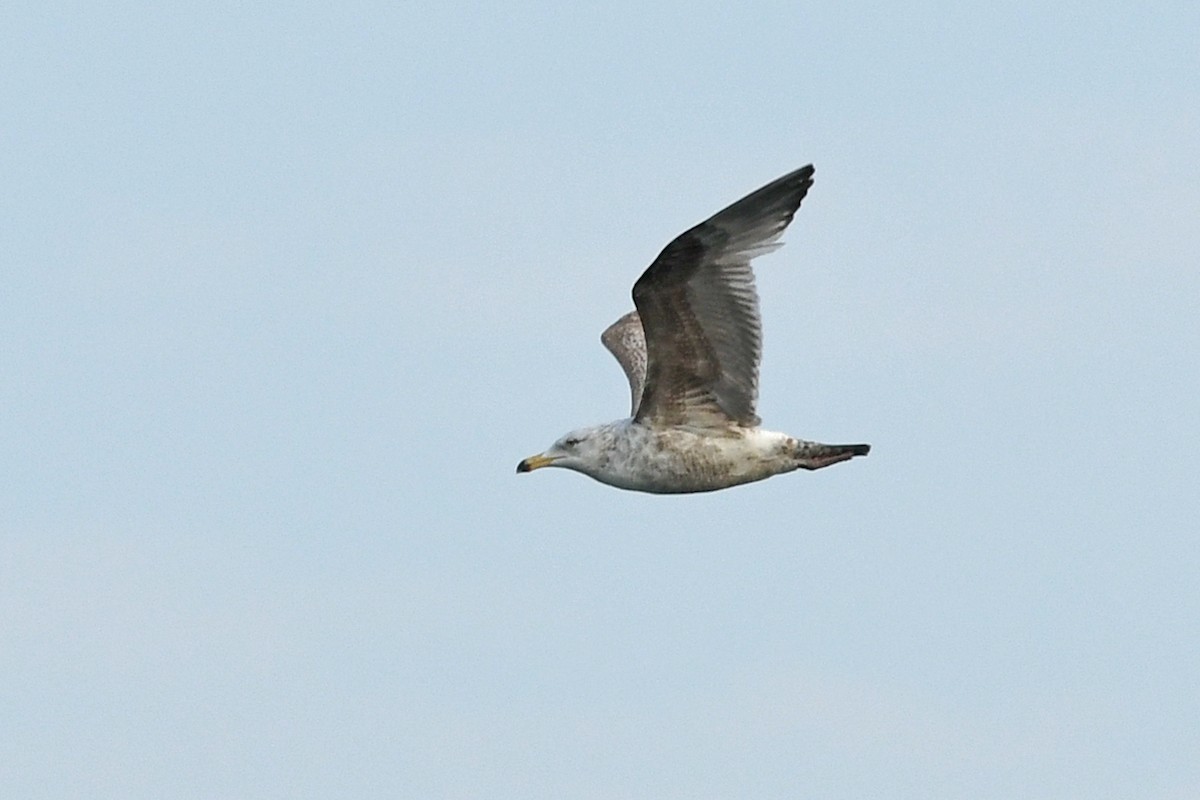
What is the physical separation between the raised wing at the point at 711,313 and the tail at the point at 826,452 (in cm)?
76

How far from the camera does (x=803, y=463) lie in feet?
95.1

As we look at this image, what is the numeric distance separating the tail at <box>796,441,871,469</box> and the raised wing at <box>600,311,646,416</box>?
4.08 meters

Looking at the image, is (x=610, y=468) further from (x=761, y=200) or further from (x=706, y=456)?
(x=761, y=200)

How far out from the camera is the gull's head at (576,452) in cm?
2891

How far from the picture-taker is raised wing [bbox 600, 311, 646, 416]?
3309 centimetres

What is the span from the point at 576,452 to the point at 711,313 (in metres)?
2.75

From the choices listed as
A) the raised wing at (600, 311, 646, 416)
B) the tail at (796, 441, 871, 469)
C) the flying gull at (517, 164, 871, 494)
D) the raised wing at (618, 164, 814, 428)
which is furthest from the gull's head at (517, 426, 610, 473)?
the raised wing at (600, 311, 646, 416)

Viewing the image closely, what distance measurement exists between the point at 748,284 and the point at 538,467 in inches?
152

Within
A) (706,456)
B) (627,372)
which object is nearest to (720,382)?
(706,456)

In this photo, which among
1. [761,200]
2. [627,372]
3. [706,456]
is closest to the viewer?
[761,200]

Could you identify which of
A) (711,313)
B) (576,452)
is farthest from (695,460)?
(711,313)

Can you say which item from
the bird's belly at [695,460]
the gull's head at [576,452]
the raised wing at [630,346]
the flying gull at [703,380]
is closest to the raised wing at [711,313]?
the flying gull at [703,380]

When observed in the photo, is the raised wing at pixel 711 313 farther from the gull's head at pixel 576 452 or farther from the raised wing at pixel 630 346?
the raised wing at pixel 630 346

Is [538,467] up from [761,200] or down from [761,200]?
down
